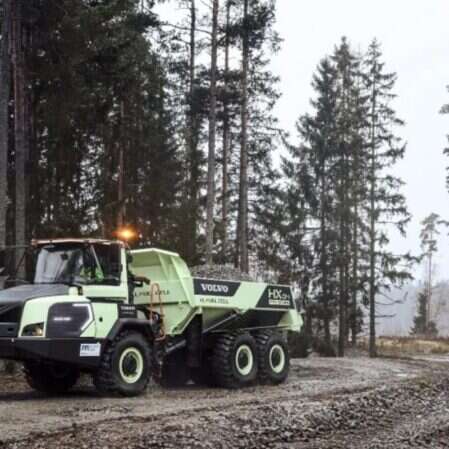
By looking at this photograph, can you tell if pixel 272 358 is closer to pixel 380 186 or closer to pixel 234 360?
pixel 234 360

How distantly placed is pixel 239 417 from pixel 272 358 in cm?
535

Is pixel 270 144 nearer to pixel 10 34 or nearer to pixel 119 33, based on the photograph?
pixel 119 33

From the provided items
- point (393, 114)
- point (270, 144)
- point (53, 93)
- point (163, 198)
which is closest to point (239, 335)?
point (53, 93)

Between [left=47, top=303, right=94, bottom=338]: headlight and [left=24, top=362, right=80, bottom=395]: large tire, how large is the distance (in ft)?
5.38

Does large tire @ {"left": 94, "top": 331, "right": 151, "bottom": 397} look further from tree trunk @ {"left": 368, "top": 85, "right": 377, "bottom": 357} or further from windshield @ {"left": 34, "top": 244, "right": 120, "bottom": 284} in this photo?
tree trunk @ {"left": 368, "top": 85, "right": 377, "bottom": 357}

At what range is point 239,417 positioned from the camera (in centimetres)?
949

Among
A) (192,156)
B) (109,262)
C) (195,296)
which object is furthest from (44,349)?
(192,156)

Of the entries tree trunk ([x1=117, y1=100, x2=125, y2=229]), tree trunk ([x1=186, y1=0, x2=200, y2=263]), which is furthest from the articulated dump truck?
tree trunk ([x1=186, y1=0, x2=200, y2=263])

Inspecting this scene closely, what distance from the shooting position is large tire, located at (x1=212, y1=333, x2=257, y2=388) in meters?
13.6

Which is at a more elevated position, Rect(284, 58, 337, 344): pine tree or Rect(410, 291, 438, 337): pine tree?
Rect(284, 58, 337, 344): pine tree

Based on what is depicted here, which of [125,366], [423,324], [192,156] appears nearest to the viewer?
[125,366]

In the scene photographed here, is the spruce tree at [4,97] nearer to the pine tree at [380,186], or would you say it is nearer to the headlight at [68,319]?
the headlight at [68,319]

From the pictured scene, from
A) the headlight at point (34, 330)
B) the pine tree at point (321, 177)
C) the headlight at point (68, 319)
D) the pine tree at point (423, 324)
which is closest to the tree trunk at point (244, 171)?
the pine tree at point (321, 177)

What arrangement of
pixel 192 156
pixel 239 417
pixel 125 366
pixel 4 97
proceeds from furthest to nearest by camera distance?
1. pixel 192 156
2. pixel 4 97
3. pixel 125 366
4. pixel 239 417
